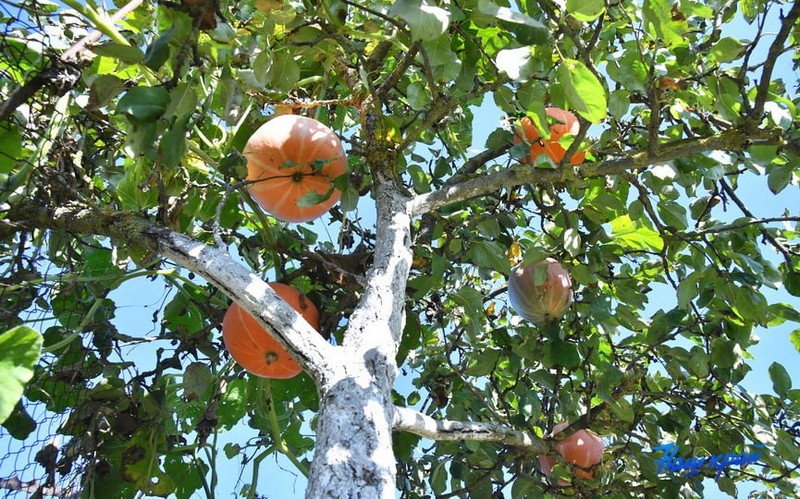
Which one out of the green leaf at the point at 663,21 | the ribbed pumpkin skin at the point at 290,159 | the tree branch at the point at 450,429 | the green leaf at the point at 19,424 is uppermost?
the ribbed pumpkin skin at the point at 290,159

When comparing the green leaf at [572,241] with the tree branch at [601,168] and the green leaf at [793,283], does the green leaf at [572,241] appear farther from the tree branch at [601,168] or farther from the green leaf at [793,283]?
the green leaf at [793,283]

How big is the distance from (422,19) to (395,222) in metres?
0.59

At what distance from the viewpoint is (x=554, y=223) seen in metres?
2.37

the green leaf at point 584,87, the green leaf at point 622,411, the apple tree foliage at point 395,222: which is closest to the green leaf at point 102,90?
the apple tree foliage at point 395,222

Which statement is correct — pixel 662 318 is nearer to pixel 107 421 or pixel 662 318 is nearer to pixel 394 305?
pixel 394 305

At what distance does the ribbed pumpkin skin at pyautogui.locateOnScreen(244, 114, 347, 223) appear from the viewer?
6.07 ft

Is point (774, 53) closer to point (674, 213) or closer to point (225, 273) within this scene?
point (674, 213)

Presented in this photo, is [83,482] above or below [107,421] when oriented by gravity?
A: below

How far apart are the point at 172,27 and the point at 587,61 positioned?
2.72 feet

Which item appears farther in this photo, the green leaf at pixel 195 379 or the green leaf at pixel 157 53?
the green leaf at pixel 195 379

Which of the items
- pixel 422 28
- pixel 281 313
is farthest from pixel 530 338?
pixel 422 28

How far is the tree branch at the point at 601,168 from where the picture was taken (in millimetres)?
1578

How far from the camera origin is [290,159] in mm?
1848

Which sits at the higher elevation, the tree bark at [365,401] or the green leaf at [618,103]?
the green leaf at [618,103]
